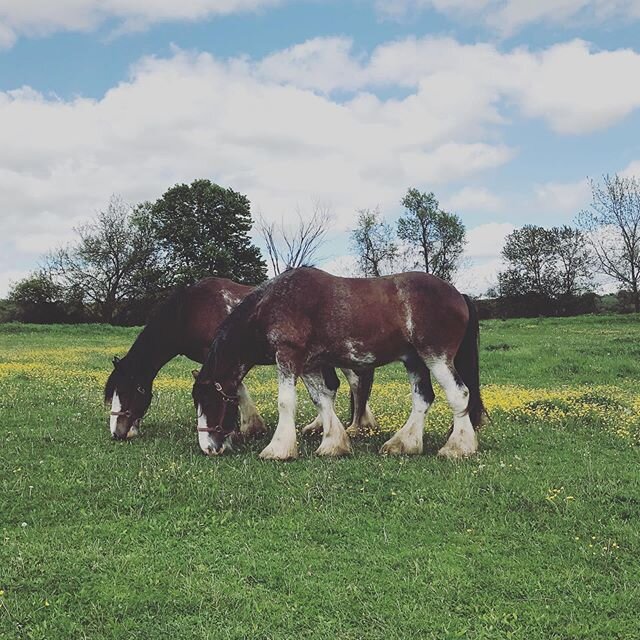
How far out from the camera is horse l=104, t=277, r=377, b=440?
10547mm

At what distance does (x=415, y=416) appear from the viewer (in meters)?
9.27

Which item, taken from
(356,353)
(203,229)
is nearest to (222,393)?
(356,353)

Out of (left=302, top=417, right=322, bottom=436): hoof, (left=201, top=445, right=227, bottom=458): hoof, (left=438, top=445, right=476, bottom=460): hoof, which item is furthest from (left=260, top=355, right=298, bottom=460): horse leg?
(left=438, top=445, right=476, bottom=460): hoof

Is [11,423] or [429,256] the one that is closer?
[11,423]

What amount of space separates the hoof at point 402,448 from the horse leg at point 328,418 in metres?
0.53

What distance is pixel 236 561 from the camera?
5488mm

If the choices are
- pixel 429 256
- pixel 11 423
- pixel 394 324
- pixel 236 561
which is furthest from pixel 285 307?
pixel 429 256

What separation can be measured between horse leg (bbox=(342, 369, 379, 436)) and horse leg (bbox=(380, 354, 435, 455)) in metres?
1.34

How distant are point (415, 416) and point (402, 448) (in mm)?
488

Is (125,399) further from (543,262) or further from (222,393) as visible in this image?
(543,262)

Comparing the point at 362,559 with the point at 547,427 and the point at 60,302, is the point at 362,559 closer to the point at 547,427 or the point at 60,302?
the point at 547,427

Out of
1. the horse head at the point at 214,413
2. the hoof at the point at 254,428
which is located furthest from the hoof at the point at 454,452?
the hoof at the point at 254,428

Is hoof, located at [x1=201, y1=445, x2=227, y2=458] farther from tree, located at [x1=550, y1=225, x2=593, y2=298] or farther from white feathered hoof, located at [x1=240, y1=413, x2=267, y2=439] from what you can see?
tree, located at [x1=550, y1=225, x2=593, y2=298]

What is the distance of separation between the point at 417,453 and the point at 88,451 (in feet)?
14.6
